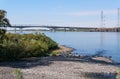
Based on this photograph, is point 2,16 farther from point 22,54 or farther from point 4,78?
point 4,78

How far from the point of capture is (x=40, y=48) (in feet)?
128

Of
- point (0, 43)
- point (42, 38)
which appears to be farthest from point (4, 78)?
point (42, 38)

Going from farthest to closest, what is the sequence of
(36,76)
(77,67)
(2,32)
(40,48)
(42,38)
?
1. (42,38)
2. (40,48)
3. (2,32)
4. (77,67)
5. (36,76)

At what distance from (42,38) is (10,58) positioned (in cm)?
2297

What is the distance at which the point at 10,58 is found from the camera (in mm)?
30828

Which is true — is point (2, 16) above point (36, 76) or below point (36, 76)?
above

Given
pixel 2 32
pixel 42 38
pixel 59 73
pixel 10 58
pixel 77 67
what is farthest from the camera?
pixel 42 38

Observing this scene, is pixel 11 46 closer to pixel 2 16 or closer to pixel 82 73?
pixel 2 16

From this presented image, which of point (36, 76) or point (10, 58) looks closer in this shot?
point (36, 76)

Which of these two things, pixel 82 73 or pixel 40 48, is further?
pixel 40 48

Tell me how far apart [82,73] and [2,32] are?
1078cm

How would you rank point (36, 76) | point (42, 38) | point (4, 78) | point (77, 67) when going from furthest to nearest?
point (42, 38) → point (77, 67) → point (36, 76) → point (4, 78)

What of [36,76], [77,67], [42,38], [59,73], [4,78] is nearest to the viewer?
[4,78]

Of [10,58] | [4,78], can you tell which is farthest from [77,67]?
[4,78]
